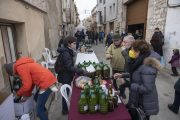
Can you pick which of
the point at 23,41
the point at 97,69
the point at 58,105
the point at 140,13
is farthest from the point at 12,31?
the point at 140,13

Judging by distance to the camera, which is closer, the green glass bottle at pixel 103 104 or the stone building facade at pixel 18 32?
the green glass bottle at pixel 103 104

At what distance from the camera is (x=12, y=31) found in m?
3.74

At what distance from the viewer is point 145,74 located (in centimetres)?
166

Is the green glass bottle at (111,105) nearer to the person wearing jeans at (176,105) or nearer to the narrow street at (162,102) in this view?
the narrow street at (162,102)

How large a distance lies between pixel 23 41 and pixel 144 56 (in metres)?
3.67

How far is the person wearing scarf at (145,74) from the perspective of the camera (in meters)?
1.65

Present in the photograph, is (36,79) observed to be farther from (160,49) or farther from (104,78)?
(160,49)

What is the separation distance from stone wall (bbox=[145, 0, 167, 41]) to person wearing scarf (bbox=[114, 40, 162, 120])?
4.93 meters

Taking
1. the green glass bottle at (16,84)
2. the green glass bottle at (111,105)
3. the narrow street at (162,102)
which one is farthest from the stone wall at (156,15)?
the green glass bottle at (16,84)

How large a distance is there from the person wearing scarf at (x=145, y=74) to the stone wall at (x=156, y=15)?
16.2 ft

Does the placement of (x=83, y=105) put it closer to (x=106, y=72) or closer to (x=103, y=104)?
(x=103, y=104)

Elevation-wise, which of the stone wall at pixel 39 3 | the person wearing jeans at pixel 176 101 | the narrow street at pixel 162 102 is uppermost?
the stone wall at pixel 39 3

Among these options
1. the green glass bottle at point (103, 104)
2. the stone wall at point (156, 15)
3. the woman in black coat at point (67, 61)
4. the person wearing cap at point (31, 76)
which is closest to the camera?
the green glass bottle at point (103, 104)

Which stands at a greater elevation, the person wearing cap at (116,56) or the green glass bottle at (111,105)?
the person wearing cap at (116,56)
